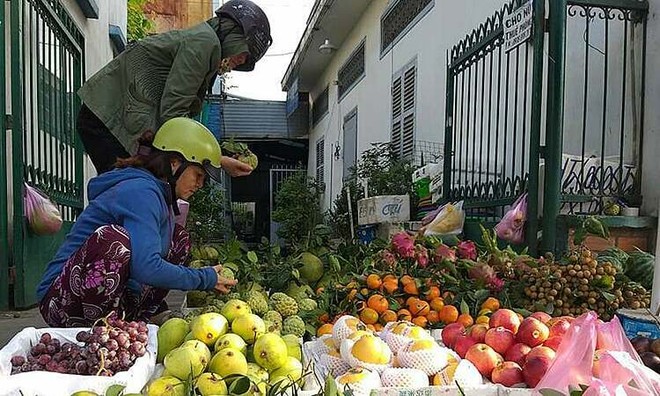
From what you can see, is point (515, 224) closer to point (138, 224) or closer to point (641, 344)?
point (641, 344)

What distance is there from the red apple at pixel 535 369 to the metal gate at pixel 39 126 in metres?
3.45

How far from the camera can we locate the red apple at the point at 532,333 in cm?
197

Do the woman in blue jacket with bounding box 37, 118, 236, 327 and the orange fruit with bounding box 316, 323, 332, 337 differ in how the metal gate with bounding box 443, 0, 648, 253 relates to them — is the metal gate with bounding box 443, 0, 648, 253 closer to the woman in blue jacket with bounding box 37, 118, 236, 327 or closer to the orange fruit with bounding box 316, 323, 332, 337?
the orange fruit with bounding box 316, 323, 332, 337

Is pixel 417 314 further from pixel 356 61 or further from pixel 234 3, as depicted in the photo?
pixel 356 61

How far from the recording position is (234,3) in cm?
349

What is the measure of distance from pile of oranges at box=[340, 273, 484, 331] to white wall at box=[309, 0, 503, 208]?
10.8 ft

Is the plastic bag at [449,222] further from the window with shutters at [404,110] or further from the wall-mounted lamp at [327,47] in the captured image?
the wall-mounted lamp at [327,47]

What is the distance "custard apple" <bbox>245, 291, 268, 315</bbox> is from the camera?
2559 millimetres

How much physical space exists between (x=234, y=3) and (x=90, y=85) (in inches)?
38.8

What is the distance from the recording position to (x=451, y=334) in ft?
7.18

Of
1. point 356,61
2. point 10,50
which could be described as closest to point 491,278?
point 10,50

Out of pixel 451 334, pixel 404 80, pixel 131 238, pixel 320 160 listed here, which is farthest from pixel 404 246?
pixel 320 160

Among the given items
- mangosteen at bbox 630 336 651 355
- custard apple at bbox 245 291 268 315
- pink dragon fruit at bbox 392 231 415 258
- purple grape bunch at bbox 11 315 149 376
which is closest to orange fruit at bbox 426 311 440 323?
pink dragon fruit at bbox 392 231 415 258

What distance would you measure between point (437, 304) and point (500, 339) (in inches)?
26.5
